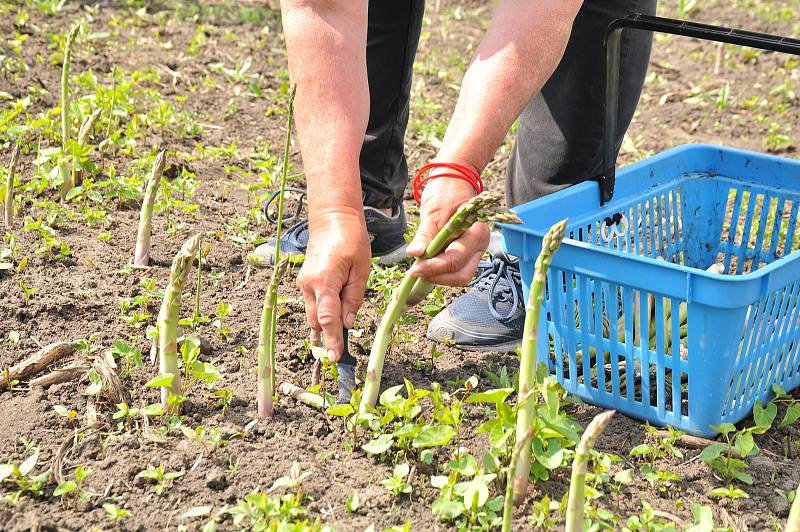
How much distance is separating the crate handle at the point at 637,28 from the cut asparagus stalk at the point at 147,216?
129 cm

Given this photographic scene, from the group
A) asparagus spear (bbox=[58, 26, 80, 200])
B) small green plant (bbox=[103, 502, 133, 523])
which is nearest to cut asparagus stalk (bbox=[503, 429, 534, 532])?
small green plant (bbox=[103, 502, 133, 523])

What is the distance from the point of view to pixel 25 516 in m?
1.82

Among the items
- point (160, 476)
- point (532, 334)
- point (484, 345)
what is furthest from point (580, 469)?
point (484, 345)

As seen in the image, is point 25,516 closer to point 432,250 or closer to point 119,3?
point 432,250

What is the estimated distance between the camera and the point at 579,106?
270 centimetres

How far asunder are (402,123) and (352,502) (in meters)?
1.62

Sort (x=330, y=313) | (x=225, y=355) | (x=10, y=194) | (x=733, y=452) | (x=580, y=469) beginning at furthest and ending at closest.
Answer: (x=10, y=194) → (x=225, y=355) → (x=733, y=452) → (x=330, y=313) → (x=580, y=469)

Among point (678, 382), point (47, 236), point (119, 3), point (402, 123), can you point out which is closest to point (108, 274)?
point (47, 236)

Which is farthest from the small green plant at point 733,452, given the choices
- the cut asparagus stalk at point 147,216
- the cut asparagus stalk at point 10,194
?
the cut asparagus stalk at point 10,194

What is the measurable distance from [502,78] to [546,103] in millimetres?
642

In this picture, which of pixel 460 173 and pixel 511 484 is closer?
pixel 511 484

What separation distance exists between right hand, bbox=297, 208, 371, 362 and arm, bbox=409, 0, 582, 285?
0.17m

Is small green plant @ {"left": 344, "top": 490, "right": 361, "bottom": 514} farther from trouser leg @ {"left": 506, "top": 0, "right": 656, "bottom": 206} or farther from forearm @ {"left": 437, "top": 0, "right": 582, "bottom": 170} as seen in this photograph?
trouser leg @ {"left": 506, "top": 0, "right": 656, "bottom": 206}

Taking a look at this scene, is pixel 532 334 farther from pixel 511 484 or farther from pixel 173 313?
pixel 173 313
